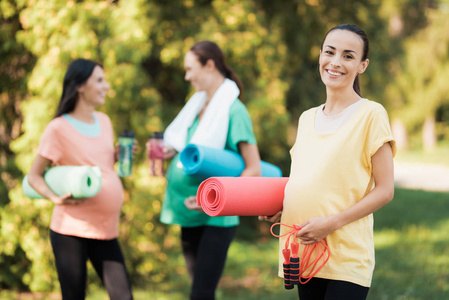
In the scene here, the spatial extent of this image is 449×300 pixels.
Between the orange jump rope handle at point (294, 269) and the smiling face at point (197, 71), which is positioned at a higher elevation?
the smiling face at point (197, 71)

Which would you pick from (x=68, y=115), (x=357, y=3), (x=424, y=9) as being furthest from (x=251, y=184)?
(x=424, y=9)

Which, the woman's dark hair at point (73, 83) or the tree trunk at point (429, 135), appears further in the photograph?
the tree trunk at point (429, 135)

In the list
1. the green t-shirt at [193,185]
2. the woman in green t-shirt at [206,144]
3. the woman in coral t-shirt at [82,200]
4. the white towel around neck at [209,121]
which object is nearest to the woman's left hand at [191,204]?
the woman in green t-shirt at [206,144]

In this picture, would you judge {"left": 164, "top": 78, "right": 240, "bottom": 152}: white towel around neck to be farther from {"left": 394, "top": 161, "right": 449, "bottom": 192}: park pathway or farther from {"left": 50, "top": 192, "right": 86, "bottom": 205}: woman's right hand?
{"left": 394, "top": 161, "right": 449, "bottom": 192}: park pathway

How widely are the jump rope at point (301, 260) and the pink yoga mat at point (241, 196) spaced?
0.55 ft

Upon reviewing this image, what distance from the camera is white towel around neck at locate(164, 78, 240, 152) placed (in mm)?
3381

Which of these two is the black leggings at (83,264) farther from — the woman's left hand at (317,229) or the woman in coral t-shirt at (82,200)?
the woman's left hand at (317,229)

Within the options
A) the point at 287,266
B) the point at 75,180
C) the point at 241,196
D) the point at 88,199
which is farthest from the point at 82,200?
the point at 287,266

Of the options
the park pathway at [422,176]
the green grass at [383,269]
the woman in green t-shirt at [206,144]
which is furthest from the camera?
the park pathway at [422,176]

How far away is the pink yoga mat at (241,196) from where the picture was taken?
7.53ft

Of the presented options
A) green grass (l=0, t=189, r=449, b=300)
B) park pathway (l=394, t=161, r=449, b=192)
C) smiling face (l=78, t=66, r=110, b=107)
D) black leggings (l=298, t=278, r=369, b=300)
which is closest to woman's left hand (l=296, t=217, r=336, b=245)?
black leggings (l=298, t=278, r=369, b=300)

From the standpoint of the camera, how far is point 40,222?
585 cm

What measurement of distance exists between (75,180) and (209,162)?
0.80 m

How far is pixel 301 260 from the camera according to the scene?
229cm
